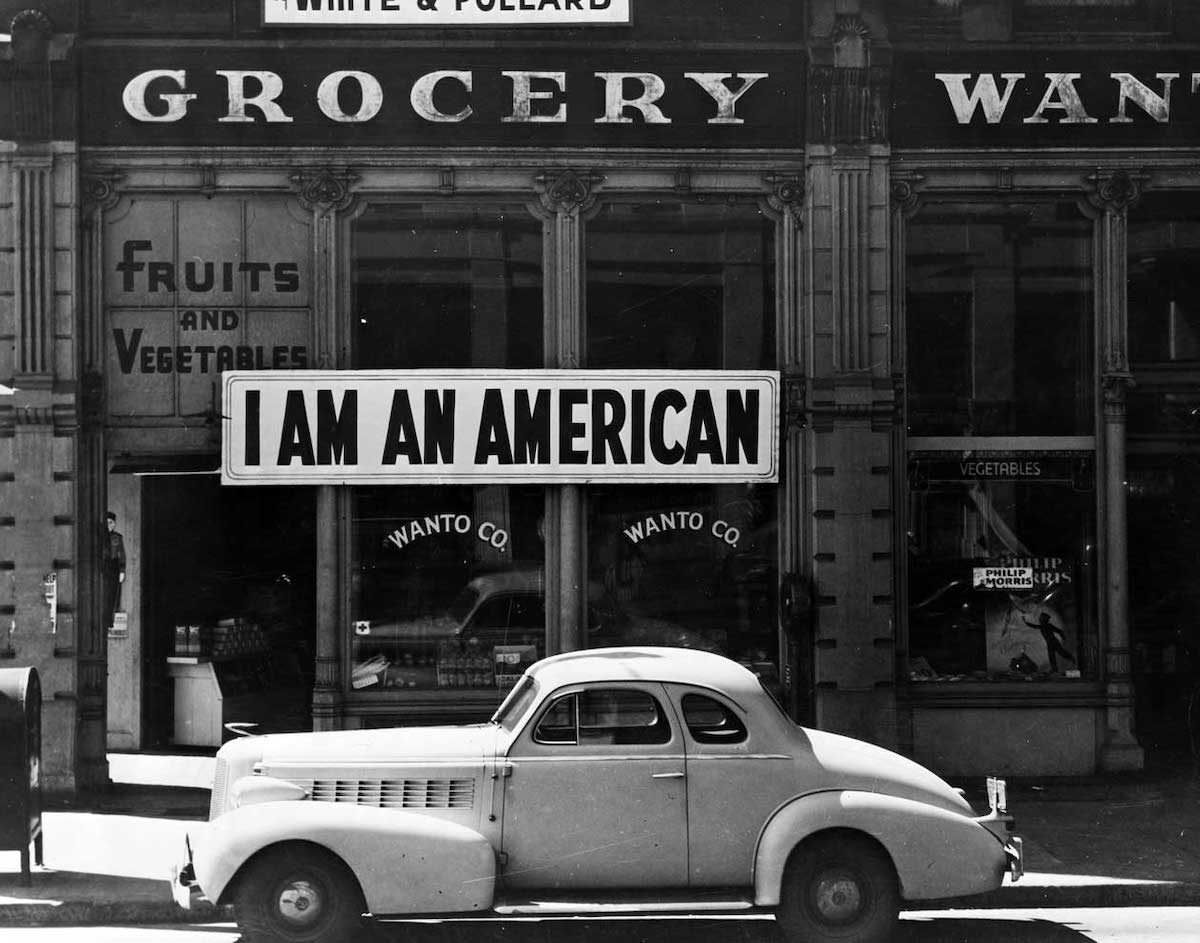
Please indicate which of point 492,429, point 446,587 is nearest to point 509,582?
point 446,587

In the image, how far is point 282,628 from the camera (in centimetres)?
1254

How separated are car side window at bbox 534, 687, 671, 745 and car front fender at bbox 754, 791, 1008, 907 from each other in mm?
813

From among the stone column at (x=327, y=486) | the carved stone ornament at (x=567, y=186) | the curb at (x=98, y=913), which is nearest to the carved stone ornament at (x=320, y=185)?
the stone column at (x=327, y=486)

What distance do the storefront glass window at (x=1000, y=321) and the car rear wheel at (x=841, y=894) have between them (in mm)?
5532

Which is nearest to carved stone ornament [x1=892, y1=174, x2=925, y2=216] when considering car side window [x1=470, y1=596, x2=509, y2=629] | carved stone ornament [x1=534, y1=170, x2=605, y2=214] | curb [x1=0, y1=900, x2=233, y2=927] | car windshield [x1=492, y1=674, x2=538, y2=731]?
carved stone ornament [x1=534, y1=170, x2=605, y2=214]

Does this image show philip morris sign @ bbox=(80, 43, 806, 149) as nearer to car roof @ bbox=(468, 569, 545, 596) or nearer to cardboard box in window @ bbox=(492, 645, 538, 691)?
car roof @ bbox=(468, 569, 545, 596)

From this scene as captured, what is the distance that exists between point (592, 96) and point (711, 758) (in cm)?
652

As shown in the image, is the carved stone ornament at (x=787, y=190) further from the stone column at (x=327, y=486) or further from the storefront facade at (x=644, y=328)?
the stone column at (x=327, y=486)

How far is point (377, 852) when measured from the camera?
7.24 m

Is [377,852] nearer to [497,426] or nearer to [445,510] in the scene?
[445,510]

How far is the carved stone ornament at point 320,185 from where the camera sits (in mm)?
12016

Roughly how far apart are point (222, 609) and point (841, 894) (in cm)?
711

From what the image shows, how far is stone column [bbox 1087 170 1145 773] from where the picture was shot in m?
12.1

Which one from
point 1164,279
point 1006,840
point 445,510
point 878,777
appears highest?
point 1164,279
